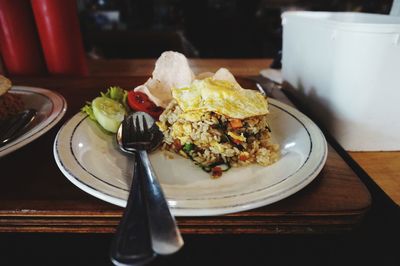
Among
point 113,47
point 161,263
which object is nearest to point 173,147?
point 161,263

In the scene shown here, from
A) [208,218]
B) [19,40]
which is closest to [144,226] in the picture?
[208,218]

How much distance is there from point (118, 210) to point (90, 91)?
1031mm

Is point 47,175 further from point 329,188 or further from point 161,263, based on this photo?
point 329,188

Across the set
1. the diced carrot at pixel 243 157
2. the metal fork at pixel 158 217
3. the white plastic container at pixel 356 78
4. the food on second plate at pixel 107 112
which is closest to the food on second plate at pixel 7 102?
the food on second plate at pixel 107 112

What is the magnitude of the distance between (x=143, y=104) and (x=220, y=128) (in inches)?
15.7

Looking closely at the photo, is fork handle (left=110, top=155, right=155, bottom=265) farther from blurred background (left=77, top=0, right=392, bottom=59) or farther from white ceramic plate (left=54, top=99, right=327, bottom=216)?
blurred background (left=77, top=0, right=392, bottom=59)

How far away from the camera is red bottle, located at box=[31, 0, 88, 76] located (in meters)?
1.82

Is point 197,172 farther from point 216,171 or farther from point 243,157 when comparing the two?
point 243,157

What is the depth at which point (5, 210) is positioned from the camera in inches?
29.6

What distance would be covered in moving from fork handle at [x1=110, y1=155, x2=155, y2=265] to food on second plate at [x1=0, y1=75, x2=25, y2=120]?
849mm

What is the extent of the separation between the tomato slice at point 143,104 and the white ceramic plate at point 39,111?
29cm

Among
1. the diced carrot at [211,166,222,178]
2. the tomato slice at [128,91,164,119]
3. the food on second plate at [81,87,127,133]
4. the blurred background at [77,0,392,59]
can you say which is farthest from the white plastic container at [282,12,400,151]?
the blurred background at [77,0,392,59]

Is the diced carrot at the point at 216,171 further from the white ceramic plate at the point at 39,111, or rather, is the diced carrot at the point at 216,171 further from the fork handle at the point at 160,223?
the white ceramic plate at the point at 39,111

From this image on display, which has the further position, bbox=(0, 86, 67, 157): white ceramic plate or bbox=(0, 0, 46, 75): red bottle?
bbox=(0, 0, 46, 75): red bottle
